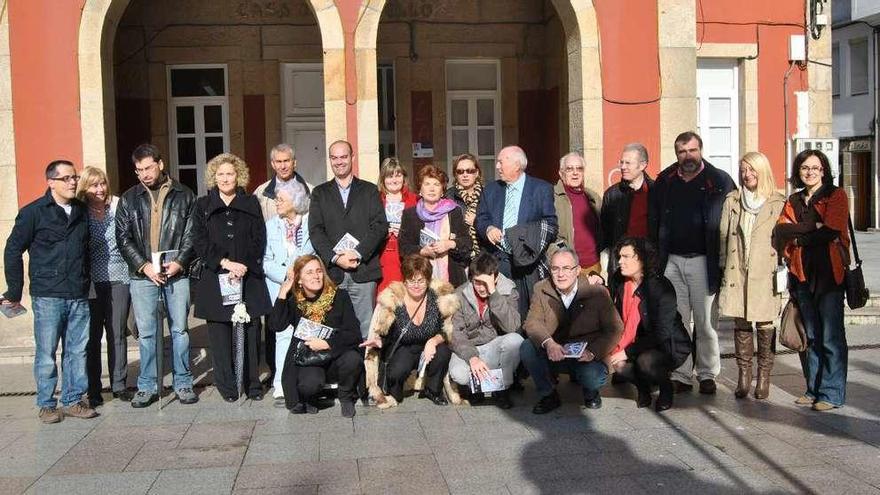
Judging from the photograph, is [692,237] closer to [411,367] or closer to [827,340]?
[827,340]

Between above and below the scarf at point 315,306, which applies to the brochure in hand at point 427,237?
above

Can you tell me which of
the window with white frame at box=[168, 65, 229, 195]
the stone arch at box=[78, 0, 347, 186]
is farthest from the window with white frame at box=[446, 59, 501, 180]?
the stone arch at box=[78, 0, 347, 186]

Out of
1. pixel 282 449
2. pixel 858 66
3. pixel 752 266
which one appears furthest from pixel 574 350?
pixel 858 66

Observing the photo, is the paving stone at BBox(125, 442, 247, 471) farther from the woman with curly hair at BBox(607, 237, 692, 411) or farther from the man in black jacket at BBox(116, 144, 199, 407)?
the woman with curly hair at BBox(607, 237, 692, 411)

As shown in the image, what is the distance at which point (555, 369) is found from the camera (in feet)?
20.6

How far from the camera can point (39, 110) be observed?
9.23 metres

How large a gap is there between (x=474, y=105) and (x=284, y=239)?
23.2 ft

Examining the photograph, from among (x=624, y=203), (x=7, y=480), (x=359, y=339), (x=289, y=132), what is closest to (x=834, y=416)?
(x=624, y=203)

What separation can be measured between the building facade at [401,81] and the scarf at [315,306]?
3.50 meters

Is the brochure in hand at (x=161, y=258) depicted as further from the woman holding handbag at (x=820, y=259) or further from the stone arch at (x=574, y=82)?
the woman holding handbag at (x=820, y=259)

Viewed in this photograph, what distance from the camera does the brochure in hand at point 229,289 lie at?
662cm

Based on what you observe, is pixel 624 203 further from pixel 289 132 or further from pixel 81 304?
pixel 289 132

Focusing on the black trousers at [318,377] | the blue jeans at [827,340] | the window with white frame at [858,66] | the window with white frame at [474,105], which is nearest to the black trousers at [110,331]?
the black trousers at [318,377]

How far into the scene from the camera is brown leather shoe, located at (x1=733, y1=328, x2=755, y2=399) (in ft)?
21.0
